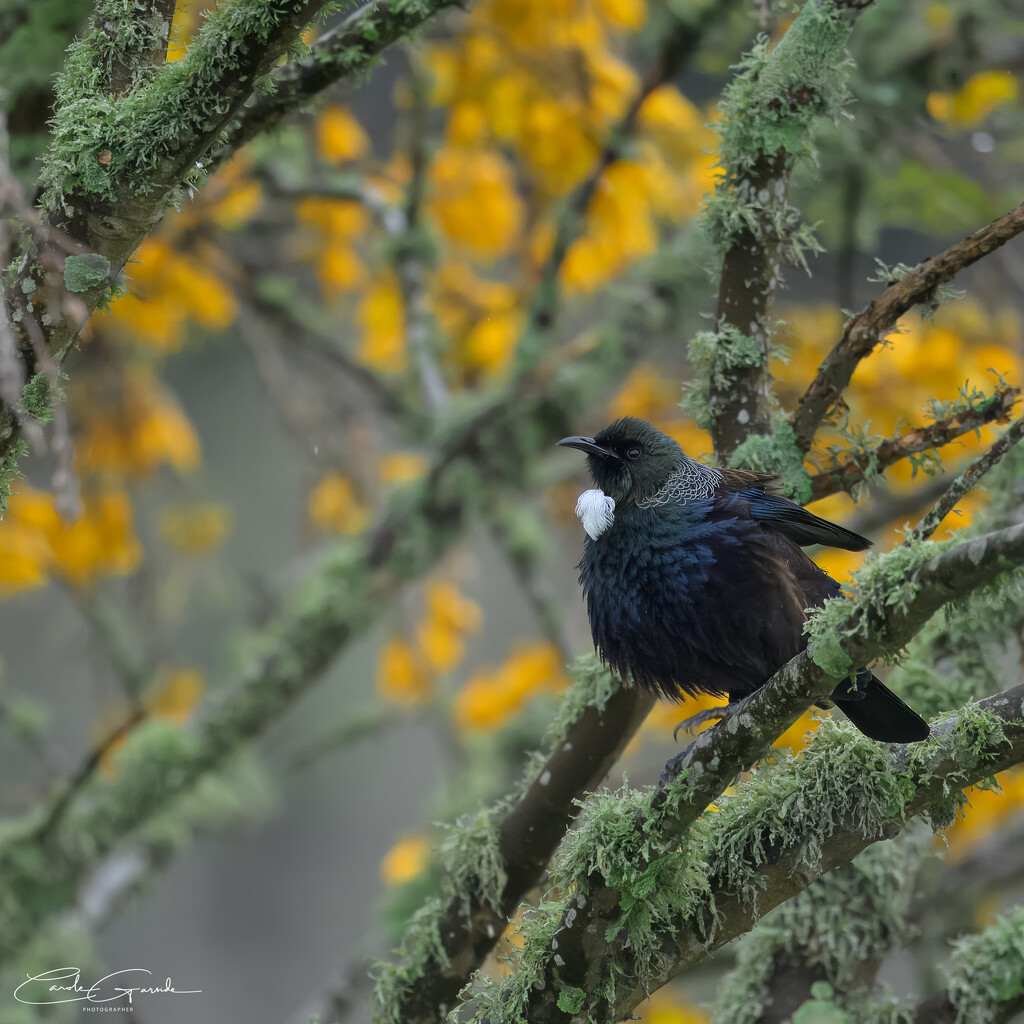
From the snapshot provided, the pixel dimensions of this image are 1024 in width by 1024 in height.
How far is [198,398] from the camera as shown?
11.1 metres

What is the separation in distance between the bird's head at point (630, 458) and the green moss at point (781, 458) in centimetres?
16

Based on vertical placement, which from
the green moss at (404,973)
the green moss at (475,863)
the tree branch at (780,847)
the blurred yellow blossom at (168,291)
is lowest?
the tree branch at (780,847)

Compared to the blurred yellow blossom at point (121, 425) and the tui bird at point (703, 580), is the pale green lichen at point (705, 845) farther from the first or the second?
the blurred yellow blossom at point (121, 425)

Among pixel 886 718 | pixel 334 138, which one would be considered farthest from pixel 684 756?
pixel 334 138

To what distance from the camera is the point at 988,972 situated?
2436mm

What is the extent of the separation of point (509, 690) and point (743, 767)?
3780mm

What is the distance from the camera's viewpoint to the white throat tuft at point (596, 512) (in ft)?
7.94

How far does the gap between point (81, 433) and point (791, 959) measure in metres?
3.63

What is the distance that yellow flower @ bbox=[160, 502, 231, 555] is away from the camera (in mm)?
5590

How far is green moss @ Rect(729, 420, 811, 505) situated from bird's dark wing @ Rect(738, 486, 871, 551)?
0.31 feet

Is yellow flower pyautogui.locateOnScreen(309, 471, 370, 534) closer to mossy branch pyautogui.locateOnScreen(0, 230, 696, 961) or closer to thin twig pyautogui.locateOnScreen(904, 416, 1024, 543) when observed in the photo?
mossy branch pyautogui.locateOnScreen(0, 230, 696, 961)

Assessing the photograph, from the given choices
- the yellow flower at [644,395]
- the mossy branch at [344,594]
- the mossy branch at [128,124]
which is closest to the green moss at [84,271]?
the mossy branch at [128,124]

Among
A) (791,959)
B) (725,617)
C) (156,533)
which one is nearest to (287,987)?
(156,533)
